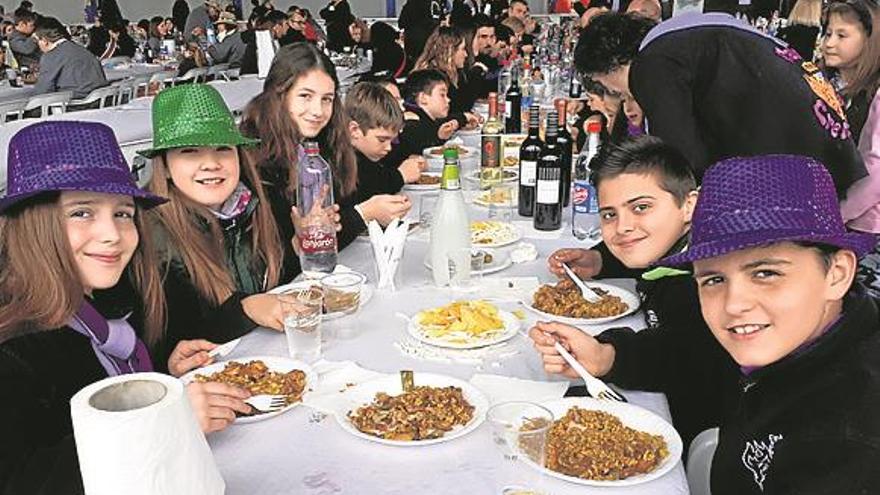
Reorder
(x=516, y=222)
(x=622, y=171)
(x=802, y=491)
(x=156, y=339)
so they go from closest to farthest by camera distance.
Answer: (x=802, y=491)
(x=156, y=339)
(x=622, y=171)
(x=516, y=222)

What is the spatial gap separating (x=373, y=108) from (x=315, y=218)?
1179 mm

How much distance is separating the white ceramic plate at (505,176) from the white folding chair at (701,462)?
1.95 m

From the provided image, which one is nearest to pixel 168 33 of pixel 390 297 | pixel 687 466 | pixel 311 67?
pixel 311 67

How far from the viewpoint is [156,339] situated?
1.83 metres

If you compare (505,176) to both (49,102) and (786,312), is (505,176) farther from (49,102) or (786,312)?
(49,102)

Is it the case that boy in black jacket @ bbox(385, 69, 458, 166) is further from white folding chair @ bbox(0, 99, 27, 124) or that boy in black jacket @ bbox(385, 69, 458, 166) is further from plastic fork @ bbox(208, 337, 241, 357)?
white folding chair @ bbox(0, 99, 27, 124)

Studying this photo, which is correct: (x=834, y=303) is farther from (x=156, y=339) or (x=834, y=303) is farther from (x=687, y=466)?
(x=156, y=339)

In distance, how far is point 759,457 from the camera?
48.2 inches

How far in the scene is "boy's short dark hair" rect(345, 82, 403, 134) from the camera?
339 cm

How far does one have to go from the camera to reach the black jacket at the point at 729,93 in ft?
7.86

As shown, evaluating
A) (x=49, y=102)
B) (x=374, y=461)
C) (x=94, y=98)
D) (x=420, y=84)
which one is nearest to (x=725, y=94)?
(x=374, y=461)

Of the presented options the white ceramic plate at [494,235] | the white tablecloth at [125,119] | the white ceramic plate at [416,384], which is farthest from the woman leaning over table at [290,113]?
the white tablecloth at [125,119]

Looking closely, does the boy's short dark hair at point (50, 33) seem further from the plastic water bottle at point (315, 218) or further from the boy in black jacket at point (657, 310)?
the boy in black jacket at point (657, 310)

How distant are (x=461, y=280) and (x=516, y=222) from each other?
0.75m
